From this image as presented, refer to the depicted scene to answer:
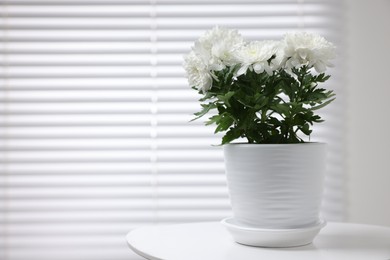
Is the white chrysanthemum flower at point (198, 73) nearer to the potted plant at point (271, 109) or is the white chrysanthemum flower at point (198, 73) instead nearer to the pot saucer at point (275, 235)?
the potted plant at point (271, 109)

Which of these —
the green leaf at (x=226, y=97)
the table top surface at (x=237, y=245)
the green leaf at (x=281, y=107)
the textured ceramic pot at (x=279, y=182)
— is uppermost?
the green leaf at (x=226, y=97)

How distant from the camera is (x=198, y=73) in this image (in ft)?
3.53

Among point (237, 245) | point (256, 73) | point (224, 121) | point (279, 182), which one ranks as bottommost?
point (237, 245)

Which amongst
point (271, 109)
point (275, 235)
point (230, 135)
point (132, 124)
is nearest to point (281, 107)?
point (271, 109)

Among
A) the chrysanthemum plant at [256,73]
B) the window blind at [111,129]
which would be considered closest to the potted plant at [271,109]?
the chrysanthemum plant at [256,73]

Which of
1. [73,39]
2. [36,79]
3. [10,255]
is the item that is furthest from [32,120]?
[10,255]

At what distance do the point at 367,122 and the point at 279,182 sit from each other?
2.96ft

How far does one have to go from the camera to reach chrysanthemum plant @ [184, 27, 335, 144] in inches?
41.1

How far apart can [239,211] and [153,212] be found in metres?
0.76

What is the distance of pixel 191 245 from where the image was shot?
111 centimetres

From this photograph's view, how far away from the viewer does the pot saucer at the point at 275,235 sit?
1051mm

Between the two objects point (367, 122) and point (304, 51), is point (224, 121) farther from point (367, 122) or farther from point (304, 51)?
point (367, 122)

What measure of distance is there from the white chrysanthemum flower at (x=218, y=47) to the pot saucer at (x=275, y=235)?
346 millimetres

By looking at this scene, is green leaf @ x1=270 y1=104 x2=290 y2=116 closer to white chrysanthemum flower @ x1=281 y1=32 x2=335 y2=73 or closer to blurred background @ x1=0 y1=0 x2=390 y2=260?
white chrysanthemum flower @ x1=281 y1=32 x2=335 y2=73
